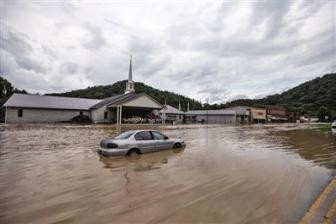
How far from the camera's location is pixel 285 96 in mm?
113750

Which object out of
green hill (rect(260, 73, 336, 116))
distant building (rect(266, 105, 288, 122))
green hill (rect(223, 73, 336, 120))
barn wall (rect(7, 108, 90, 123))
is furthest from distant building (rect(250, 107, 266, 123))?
barn wall (rect(7, 108, 90, 123))

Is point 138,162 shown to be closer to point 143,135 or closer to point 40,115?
point 143,135

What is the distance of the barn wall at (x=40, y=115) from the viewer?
34.5 meters

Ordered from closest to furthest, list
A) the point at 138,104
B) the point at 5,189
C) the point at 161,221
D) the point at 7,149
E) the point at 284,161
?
the point at 161,221 < the point at 5,189 < the point at 284,161 < the point at 7,149 < the point at 138,104

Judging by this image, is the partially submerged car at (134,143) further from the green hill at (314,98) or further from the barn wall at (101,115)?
the green hill at (314,98)

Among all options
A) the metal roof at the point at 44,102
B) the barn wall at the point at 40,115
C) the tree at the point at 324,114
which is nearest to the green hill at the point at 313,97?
the tree at the point at 324,114

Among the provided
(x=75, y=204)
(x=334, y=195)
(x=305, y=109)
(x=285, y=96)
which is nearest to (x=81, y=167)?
(x=75, y=204)

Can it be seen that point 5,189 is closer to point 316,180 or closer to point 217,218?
point 217,218

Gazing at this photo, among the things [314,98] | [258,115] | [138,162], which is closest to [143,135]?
[138,162]

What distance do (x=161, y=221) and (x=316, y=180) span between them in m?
5.60

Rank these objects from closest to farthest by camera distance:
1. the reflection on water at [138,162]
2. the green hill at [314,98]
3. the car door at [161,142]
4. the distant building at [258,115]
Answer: the reflection on water at [138,162] < the car door at [161,142] < the distant building at [258,115] < the green hill at [314,98]

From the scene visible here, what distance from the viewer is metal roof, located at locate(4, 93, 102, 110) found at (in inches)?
1394

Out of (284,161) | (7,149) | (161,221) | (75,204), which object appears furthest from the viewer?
(7,149)

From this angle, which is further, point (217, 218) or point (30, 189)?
point (30, 189)
